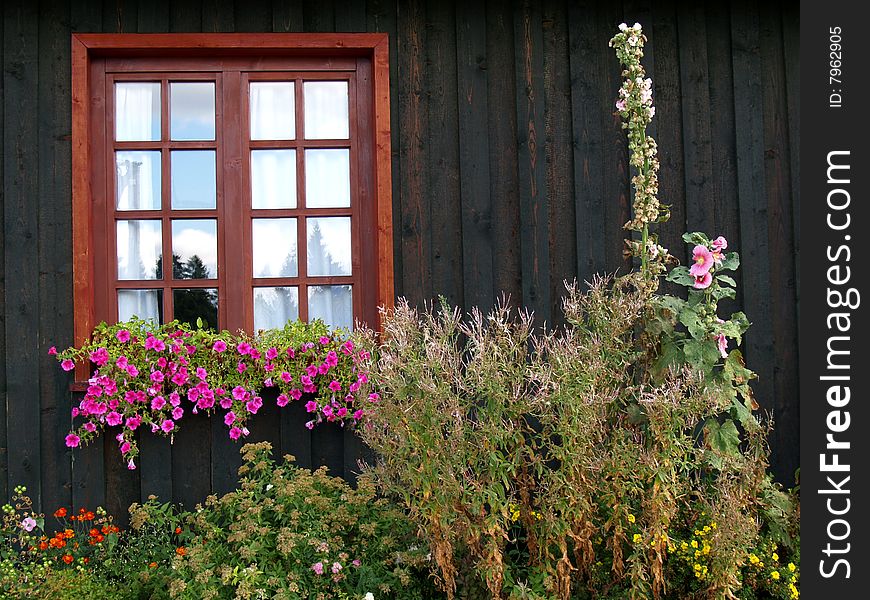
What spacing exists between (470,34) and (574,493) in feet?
7.70

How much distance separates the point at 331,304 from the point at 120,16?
1.72 meters

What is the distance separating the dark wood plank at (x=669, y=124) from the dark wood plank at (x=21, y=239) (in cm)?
304

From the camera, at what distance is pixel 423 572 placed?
3312 mm

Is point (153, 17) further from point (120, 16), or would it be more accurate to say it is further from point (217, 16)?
point (217, 16)

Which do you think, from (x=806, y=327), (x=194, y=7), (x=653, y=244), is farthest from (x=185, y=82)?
(x=806, y=327)

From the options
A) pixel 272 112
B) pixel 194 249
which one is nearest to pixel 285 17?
pixel 272 112

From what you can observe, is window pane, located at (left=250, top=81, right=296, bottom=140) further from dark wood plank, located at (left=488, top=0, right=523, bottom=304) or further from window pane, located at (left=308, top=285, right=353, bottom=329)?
dark wood plank, located at (left=488, top=0, right=523, bottom=304)

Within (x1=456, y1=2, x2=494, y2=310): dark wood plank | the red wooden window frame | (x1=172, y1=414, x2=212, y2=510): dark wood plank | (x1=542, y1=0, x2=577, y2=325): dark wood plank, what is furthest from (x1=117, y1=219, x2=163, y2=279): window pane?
(x1=542, y1=0, x2=577, y2=325): dark wood plank

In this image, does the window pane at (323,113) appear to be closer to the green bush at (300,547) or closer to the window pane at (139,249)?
the window pane at (139,249)

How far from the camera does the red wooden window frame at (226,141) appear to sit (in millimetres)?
3900

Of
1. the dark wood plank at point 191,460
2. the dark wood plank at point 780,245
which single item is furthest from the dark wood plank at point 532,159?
the dark wood plank at point 191,460

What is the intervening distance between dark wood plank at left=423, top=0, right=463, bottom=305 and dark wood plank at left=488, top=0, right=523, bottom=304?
0.58 feet

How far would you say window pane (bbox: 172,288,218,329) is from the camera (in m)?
3.97

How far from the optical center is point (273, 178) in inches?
160
